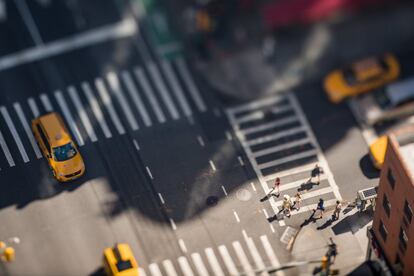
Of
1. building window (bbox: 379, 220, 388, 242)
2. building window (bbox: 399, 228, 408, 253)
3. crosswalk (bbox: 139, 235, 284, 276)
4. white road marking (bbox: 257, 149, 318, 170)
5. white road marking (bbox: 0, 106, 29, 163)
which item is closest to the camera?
building window (bbox: 399, 228, 408, 253)

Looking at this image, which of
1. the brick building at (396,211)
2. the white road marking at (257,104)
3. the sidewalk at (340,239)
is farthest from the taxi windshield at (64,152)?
the brick building at (396,211)

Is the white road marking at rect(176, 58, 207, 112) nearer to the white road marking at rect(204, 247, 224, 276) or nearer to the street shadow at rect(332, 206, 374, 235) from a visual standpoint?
the white road marking at rect(204, 247, 224, 276)

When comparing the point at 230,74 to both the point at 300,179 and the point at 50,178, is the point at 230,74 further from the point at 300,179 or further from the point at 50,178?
the point at 50,178

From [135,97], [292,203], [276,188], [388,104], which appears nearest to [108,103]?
[135,97]

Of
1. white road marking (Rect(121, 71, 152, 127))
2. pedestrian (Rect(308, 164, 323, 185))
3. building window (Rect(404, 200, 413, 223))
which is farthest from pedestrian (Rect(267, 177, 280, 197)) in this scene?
building window (Rect(404, 200, 413, 223))

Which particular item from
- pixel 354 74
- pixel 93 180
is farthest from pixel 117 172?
pixel 354 74

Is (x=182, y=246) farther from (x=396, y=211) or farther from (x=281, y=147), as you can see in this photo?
(x=396, y=211)
